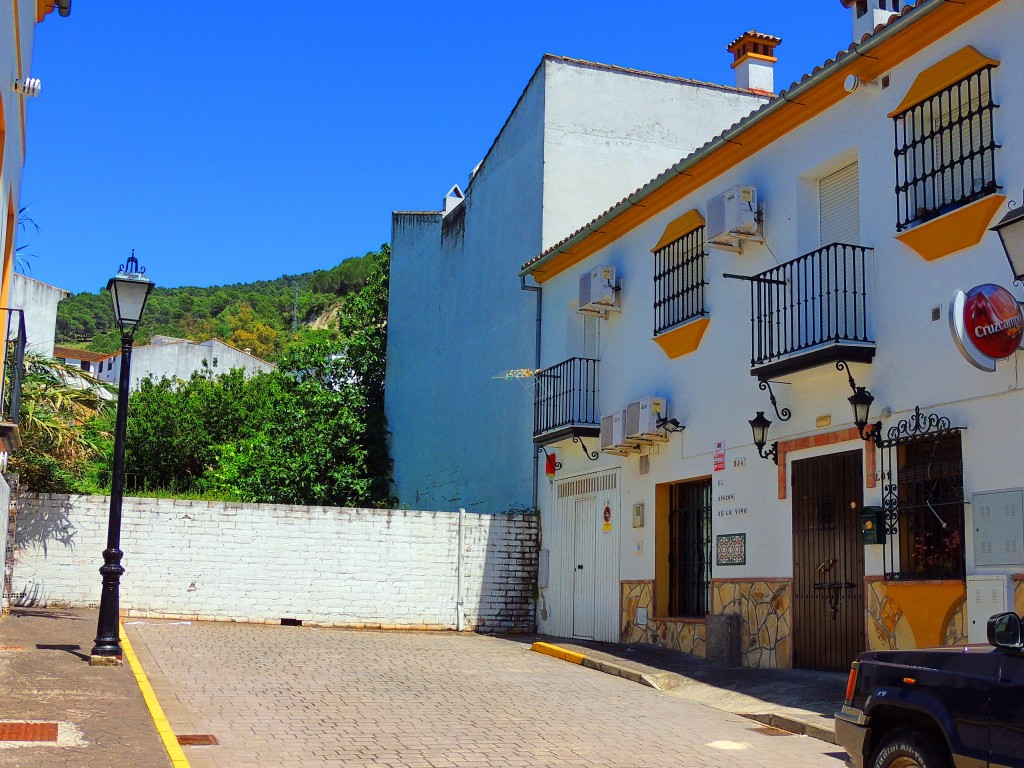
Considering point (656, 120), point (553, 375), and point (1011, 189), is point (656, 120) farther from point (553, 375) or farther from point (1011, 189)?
point (1011, 189)

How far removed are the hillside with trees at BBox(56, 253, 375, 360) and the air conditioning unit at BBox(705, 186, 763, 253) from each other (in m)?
69.0

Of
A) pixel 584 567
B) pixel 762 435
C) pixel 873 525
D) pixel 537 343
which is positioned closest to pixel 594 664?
pixel 762 435

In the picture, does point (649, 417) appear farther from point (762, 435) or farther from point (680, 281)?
point (762, 435)

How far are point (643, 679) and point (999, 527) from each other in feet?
15.0

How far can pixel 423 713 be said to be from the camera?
10078 millimetres

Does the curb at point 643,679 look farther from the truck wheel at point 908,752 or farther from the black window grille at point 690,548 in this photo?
the truck wheel at point 908,752

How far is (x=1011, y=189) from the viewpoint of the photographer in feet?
33.2

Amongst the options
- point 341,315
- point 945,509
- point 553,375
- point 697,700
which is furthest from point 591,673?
point 341,315

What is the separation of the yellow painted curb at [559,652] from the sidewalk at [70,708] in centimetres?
598

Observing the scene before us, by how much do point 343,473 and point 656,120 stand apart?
10891 mm

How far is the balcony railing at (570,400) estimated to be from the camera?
59.2 feet

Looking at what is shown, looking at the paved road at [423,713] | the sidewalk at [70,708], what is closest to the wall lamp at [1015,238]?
the paved road at [423,713]

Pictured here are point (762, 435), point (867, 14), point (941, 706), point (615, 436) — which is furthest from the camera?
point (615, 436)

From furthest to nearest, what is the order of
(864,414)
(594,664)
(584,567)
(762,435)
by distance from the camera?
(584,567)
(594,664)
(762,435)
(864,414)
